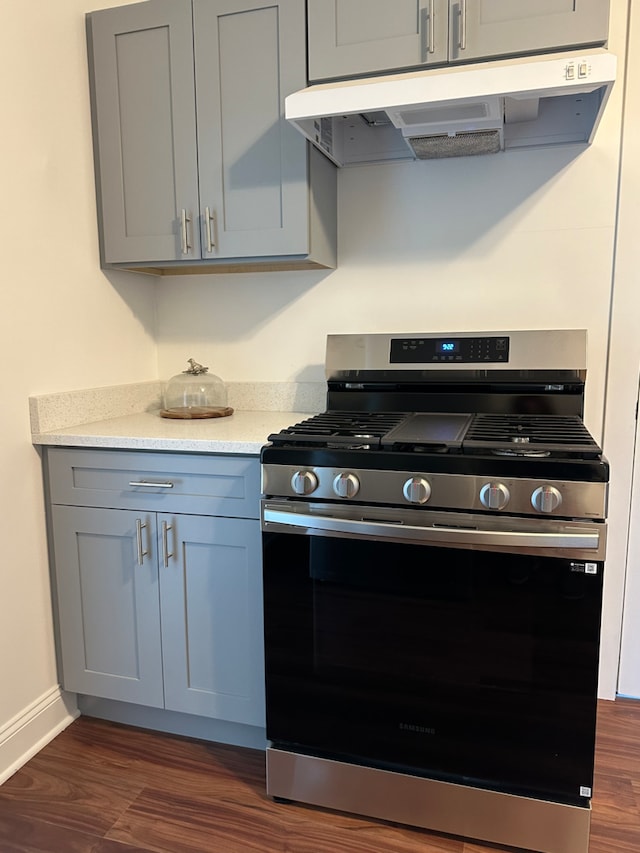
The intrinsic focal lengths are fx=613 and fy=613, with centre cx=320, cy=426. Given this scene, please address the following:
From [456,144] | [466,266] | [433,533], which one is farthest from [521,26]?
[433,533]

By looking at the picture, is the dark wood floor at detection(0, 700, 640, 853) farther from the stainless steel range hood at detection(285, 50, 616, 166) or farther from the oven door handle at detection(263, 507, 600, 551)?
the stainless steel range hood at detection(285, 50, 616, 166)

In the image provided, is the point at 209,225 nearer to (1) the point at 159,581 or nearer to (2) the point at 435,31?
(2) the point at 435,31

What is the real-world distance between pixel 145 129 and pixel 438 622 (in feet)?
5.71

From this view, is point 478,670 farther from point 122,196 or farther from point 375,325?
point 122,196

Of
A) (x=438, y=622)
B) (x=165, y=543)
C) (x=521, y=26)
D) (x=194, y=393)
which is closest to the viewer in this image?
(x=438, y=622)

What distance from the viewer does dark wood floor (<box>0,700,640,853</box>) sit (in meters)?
1.51

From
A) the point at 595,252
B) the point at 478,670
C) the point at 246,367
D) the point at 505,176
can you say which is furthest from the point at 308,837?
the point at 505,176

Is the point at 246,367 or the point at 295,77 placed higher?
the point at 295,77

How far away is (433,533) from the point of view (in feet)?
4.52

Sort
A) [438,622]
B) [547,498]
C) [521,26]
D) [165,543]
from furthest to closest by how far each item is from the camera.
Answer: [165,543], [521,26], [438,622], [547,498]

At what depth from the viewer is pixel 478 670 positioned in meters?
1.41

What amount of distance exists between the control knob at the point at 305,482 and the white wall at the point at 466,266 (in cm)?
82

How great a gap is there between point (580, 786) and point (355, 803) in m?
0.56

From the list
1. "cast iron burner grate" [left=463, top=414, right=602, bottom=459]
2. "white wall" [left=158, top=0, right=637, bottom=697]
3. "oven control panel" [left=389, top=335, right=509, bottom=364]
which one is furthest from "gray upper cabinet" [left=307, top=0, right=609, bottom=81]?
"cast iron burner grate" [left=463, top=414, right=602, bottom=459]
